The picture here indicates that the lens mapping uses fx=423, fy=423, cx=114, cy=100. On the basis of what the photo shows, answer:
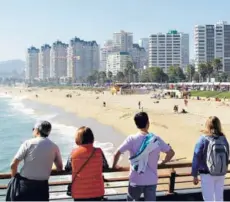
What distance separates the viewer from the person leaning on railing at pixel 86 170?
4102 mm

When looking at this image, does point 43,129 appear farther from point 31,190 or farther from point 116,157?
point 116,157

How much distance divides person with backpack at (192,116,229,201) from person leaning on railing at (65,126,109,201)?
3.72 ft

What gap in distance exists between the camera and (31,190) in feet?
13.7

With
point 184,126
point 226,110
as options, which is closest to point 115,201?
point 184,126

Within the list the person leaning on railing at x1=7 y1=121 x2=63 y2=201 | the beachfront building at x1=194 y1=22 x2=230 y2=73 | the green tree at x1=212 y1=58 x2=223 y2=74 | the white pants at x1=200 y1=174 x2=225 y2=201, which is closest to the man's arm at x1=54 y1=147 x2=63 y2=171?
the person leaning on railing at x1=7 y1=121 x2=63 y2=201

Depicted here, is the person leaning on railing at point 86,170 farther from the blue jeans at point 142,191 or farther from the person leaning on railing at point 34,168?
the blue jeans at point 142,191

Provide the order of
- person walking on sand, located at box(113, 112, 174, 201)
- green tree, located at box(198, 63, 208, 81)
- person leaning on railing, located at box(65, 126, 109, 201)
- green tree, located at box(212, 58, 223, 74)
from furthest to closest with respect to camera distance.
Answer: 1. green tree, located at box(198, 63, 208, 81)
2. green tree, located at box(212, 58, 223, 74)
3. person walking on sand, located at box(113, 112, 174, 201)
4. person leaning on railing, located at box(65, 126, 109, 201)

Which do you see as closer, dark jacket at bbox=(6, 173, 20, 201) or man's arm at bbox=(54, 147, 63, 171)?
dark jacket at bbox=(6, 173, 20, 201)

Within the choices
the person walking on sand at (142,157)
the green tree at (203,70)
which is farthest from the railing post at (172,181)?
the green tree at (203,70)

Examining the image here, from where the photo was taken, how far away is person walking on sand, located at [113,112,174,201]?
14.3 ft

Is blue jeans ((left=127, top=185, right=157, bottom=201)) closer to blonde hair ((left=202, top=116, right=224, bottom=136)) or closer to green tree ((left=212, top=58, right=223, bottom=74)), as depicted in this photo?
blonde hair ((left=202, top=116, right=224, bottom=136))

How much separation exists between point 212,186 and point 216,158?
0.32 metres

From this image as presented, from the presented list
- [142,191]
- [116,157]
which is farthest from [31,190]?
[142,191]

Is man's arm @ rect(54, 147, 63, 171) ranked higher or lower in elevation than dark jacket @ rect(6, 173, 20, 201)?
higher
